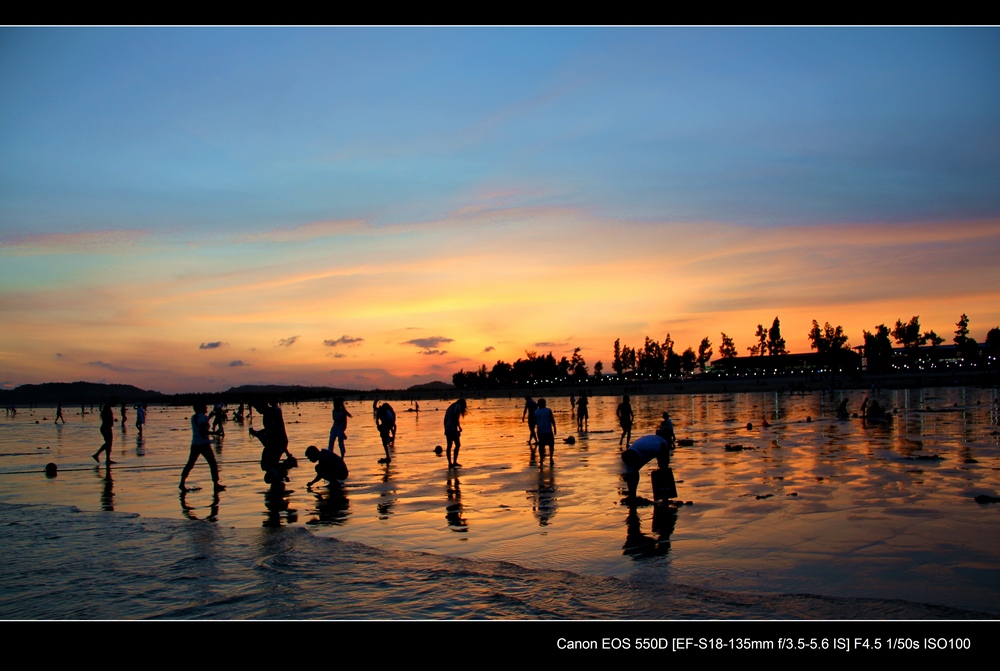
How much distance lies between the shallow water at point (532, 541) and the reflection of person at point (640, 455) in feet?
2.04

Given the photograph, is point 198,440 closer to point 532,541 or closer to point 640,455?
point 532,541

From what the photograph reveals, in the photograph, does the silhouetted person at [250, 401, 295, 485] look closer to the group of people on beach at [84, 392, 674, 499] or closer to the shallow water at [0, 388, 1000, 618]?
the group of people on beach at [84, 392, 674, 499]

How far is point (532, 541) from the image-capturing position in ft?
31.0

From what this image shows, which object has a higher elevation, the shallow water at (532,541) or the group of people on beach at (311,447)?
the group of people on beach at (311,447)

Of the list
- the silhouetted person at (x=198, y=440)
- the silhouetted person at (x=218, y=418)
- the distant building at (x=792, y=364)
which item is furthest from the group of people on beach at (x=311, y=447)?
the distant building at (x=792, y=364)

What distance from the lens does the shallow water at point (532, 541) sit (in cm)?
681

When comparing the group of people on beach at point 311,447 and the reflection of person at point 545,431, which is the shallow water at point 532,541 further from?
the reflection of person at point 545,431

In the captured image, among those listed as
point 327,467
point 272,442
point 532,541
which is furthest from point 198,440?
point 532,541

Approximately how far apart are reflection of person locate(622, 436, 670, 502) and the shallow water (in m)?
0.62
